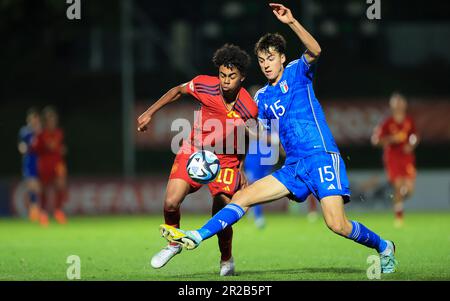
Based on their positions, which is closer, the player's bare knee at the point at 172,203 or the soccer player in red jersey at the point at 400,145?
the player's bare knee at the point at 172,203

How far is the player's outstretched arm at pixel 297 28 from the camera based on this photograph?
28.5ft

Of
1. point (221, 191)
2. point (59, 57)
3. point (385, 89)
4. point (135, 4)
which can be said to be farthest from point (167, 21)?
point (221, 191)

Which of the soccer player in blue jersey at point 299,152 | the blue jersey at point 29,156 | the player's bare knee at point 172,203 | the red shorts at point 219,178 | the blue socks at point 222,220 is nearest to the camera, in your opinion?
the blue socks at point 222,220

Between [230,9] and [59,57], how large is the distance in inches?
280

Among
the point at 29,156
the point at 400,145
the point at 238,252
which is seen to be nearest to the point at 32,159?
the point at 29,156

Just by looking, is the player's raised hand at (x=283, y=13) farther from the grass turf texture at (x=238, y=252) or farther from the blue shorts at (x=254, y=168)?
the blue shorts at (x=254, y=168)

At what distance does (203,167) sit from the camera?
30.6 feet

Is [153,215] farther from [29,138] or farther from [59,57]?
[59,57]

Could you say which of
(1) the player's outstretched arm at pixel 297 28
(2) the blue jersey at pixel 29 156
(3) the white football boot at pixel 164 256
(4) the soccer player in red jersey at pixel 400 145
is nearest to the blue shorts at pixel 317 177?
(1) the player's outstretched arm at pixel 297 28

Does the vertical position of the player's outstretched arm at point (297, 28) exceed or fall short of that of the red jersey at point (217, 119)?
it exceeds it

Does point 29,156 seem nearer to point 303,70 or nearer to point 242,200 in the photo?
point 242,200

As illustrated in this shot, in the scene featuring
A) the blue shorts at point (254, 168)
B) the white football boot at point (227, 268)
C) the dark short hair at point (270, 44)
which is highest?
the dark short hair at point (270, 44)
